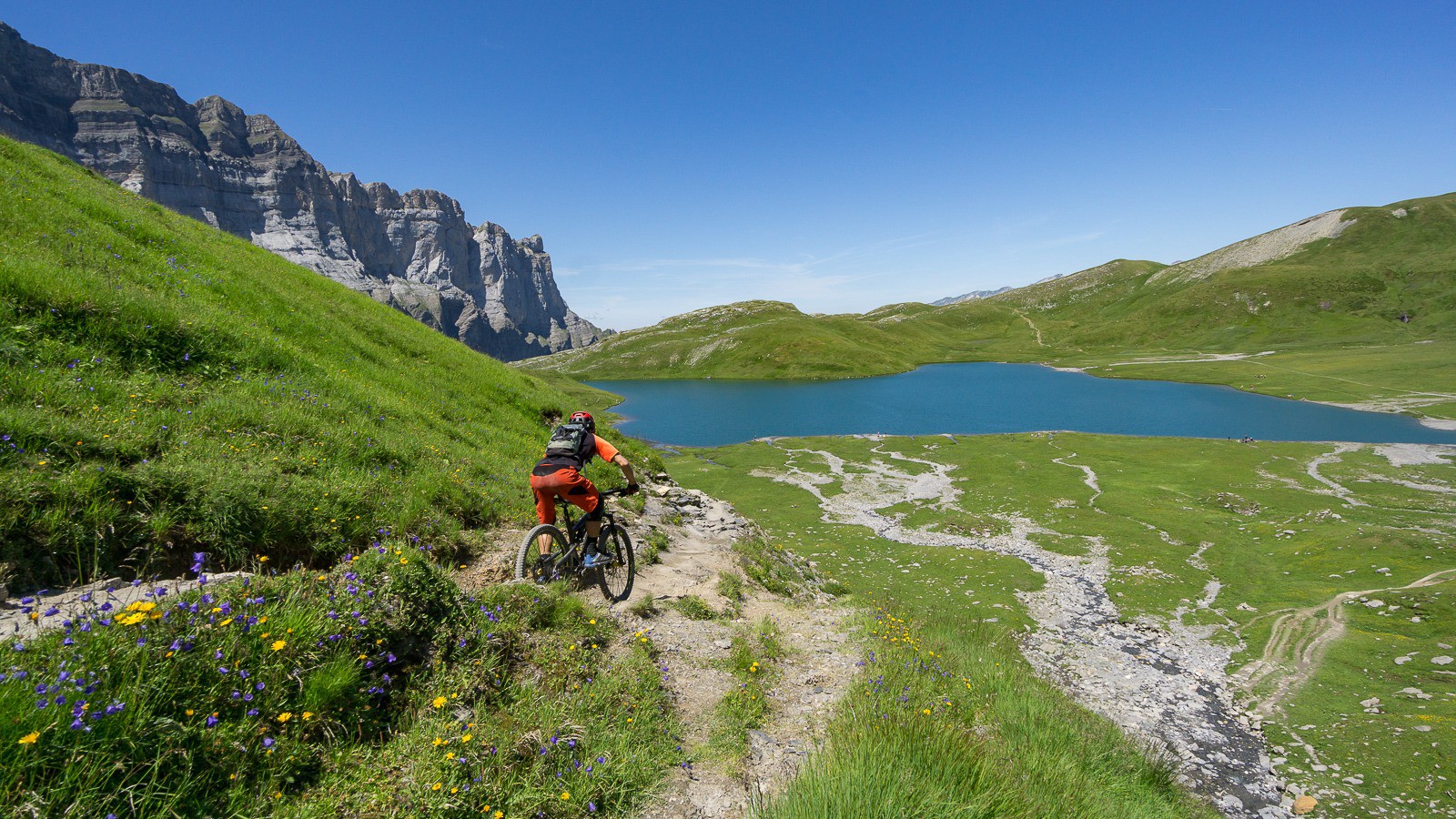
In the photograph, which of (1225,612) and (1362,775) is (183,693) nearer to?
(1362,775)

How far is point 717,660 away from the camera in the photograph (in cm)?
942

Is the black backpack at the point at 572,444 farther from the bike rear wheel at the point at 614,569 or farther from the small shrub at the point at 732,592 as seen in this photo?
the small shrub at the point at 732,592

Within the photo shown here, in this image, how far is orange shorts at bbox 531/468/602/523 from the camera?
9.57 metres

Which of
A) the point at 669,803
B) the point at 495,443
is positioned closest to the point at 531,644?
the point at 669,803

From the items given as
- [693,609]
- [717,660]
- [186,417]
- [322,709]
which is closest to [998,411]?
[693,609]

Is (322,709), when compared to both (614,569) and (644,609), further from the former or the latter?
(614,569)

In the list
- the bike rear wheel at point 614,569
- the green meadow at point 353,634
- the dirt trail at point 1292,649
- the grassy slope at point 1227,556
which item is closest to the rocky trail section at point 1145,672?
the dirt trail at point 1292,649

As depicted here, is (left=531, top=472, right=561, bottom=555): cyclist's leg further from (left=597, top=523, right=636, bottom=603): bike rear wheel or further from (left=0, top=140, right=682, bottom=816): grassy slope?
(left=597, top=523, right=636, bottom=603): bike rear wheel

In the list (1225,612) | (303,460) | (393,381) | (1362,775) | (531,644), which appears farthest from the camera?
(1225,612)

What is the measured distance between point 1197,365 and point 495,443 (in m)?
191

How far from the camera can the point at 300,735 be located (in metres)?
4.57

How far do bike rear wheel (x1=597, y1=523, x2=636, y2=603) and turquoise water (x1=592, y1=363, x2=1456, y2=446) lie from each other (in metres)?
83.4

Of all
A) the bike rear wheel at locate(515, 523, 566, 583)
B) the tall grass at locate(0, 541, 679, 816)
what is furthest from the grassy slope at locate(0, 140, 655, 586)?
the bike rear wheel at locate(515, 523, 566, 583)

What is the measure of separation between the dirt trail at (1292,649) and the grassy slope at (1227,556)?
490 millimetres
